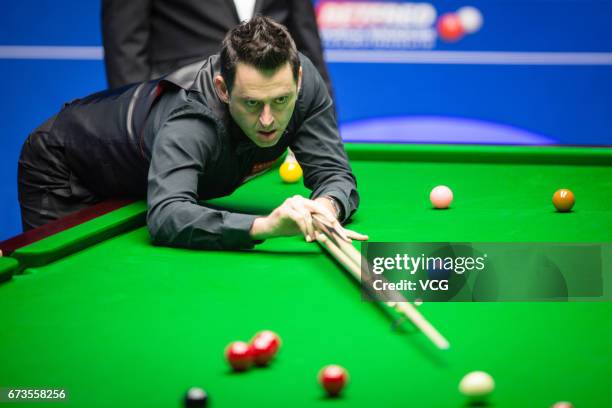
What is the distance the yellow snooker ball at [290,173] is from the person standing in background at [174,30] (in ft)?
Answer: 1.72

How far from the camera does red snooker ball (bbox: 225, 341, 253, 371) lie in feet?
5.49

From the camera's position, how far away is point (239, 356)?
5.49 ft

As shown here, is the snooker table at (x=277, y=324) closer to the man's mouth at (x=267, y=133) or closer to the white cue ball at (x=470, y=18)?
the man's mouth at (x=267, y=133)

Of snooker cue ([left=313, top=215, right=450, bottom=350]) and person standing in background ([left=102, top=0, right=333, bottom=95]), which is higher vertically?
person standing in background ([left=102, top=0, right=333, bottom=95])

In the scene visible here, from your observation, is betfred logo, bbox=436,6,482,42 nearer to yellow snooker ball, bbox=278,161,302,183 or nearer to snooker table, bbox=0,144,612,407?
yellow snooker ball, bbox=278,161,302,183

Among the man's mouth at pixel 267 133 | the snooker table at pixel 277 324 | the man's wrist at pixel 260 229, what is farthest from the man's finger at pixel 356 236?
the man's mouth at pixel 267 133

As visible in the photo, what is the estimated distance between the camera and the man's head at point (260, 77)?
2629 millimetres

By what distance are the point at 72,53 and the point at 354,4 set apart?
2060 mm

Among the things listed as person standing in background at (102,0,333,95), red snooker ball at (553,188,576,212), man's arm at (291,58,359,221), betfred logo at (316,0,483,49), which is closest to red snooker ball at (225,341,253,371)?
man's arm at (291,58,359,221)

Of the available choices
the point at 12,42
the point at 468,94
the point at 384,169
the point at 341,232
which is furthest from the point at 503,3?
the point at 341,232

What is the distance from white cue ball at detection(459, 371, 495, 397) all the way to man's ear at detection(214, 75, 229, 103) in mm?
1489

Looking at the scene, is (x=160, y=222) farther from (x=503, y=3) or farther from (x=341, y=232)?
(x=503, y=3)

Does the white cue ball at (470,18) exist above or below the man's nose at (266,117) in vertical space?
above

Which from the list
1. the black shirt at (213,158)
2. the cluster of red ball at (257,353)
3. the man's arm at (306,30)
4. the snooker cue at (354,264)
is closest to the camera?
the cluster of red ball at (257,353)
